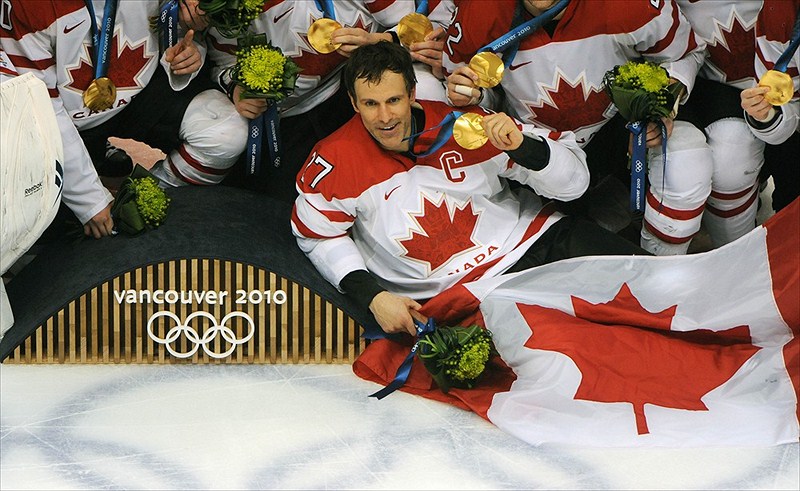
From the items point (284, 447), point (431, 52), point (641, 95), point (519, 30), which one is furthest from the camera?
point (431, 52)

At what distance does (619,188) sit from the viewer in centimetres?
367

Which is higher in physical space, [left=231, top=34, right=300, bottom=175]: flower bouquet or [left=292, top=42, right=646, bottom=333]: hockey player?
[left=231, top=34, right=300, bottom=175]: flower bouquet

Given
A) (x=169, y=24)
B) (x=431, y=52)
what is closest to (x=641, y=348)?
(x=431, y=52)

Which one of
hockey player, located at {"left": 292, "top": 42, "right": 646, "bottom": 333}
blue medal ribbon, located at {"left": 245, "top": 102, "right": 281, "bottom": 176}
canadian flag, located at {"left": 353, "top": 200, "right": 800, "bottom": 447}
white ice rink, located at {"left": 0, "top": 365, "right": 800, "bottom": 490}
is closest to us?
white ice rink, located at {"left": 0, "top": 365, "right": 800, "bottom": 490}

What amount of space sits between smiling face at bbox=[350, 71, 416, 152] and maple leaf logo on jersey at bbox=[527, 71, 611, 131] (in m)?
0.43

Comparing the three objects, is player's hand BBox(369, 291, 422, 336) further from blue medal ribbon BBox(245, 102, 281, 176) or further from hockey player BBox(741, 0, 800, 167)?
hockey player BBox(741, 0, 800, 167)

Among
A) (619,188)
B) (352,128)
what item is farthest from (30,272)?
(619,188)

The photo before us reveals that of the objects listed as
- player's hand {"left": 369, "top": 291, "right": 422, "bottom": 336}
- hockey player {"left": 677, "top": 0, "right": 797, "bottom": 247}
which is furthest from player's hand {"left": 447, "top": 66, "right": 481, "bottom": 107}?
hockey player {"left": 677, "top": 0, "right": 797, "bottom": 247}

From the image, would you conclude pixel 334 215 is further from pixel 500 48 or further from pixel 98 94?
pixel 98 94

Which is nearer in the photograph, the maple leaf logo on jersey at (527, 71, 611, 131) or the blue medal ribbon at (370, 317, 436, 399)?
the blue medal ribbon at (370, 317, 436, 399)

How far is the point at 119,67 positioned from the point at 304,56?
500 mm

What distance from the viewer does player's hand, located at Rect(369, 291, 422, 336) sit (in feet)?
9.70

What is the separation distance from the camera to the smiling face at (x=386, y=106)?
296 centimetres

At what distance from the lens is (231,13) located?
318cm
